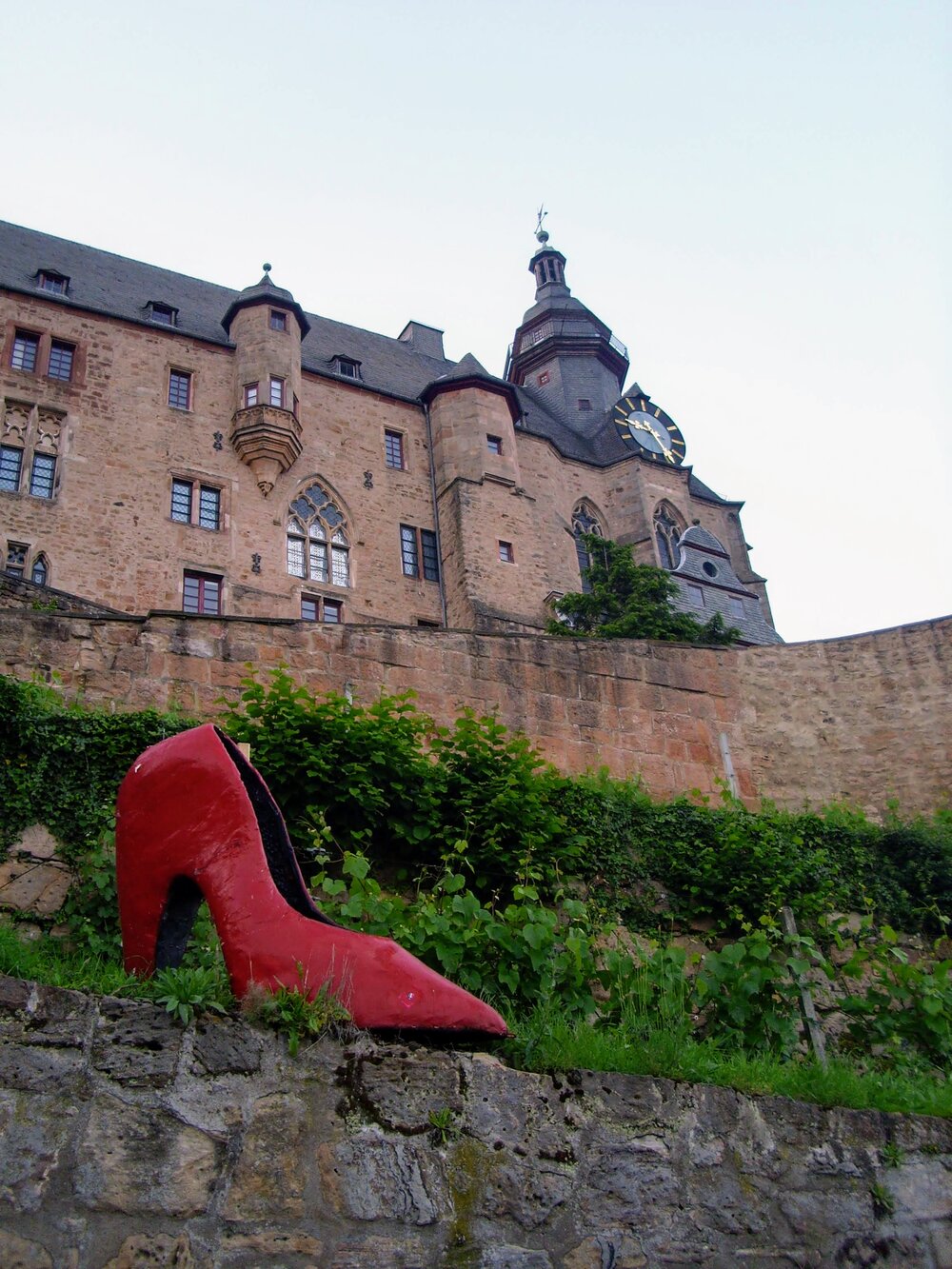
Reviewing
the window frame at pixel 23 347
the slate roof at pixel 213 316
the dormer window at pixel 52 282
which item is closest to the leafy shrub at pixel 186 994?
the window frame at pixel 23 347

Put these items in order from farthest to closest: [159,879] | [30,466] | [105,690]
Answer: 1. [30,466]
2. [105,690]
3. [159,879]

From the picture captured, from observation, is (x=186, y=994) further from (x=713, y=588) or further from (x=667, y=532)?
(x=667, y=532)

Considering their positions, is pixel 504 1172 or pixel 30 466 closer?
pixel 504 1172

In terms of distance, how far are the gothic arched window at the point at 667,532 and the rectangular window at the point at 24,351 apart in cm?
1697

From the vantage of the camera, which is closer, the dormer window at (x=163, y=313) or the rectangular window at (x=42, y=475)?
the rectangular window at (x=42, y=475)

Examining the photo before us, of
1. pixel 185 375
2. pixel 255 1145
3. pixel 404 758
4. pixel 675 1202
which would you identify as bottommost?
pixel 675 1202

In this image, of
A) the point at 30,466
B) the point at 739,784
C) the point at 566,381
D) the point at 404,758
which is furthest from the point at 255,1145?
the point at 566,381

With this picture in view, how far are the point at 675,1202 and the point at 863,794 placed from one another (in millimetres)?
8584

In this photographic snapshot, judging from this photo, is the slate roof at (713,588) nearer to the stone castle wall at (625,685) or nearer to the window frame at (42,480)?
the window frame at (42,480)

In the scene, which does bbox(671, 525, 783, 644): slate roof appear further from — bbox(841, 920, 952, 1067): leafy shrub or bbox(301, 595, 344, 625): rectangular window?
bbox(841, 920, 952, 1067): leafy shrub

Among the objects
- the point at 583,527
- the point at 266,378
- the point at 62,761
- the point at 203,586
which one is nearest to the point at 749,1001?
the point at 62,761

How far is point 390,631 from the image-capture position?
33.9ft

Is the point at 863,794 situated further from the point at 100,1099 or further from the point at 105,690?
the point at 100,1099

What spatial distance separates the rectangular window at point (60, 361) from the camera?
24.9 m
